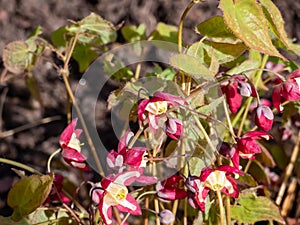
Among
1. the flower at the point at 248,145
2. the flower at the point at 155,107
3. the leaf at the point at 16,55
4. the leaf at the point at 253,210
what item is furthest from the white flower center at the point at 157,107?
the leaf at the point at 16,55

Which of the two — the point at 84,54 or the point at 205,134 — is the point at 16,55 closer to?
the point at 84,54

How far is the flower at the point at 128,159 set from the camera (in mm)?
722

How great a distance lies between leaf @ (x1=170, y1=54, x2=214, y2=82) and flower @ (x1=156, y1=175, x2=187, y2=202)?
14 cm

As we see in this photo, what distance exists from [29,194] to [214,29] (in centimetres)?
32

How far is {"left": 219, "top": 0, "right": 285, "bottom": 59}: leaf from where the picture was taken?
0.69 meters

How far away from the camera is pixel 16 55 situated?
103cm

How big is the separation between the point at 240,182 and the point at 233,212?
4 cm

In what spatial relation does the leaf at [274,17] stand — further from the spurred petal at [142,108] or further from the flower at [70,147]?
the flower at [70,147]

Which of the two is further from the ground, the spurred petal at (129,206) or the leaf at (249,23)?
the leaf at (249,23)

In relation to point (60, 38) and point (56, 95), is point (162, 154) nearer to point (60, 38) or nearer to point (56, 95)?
point (60, 38)

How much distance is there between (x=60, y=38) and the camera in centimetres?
113

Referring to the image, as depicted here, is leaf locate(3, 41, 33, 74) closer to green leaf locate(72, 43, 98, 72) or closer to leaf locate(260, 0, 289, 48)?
green leaf locate(72, 43, 98, 72)

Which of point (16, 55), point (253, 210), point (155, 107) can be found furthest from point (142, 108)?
point (16, 55)

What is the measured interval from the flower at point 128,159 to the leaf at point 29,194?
3.6 inches
